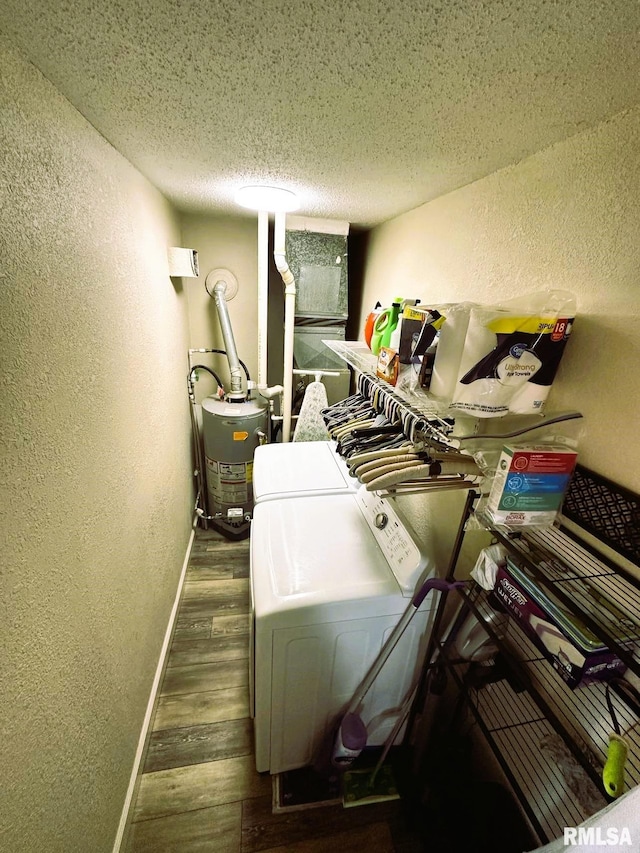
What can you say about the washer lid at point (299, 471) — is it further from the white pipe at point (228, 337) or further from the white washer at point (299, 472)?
the white pipe at point (228, 337)

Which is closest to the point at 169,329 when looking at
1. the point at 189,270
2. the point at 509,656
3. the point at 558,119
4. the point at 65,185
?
the point at 189,270

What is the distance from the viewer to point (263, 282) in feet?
7.64

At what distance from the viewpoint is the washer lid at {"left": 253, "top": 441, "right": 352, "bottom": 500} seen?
5.69 ft

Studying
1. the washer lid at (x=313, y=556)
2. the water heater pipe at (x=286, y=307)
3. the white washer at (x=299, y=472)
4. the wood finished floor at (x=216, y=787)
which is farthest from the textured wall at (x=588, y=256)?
the wood finished floor at (x=216, y=787)

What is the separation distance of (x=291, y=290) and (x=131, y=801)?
8.20 feet

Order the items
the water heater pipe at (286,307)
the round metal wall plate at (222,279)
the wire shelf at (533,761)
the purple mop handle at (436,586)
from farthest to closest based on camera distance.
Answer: the round metal wall plate at (222,279)
the water heater pipe at (286,307)
the purple mop handle at (436,586)
the wire shelf at (533,761)

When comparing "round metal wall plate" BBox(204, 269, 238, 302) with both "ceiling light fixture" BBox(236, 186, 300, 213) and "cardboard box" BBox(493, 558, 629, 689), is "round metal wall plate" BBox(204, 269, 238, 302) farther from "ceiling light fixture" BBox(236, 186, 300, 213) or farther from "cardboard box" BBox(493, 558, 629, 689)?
"cardboard box" BBox(493, 558, 629, 689)

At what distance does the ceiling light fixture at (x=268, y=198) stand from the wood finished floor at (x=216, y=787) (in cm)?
231

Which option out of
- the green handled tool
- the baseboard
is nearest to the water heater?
the baseboard

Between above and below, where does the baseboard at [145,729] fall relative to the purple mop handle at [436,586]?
below

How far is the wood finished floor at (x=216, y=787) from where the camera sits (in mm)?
1261

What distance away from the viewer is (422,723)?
1387mm

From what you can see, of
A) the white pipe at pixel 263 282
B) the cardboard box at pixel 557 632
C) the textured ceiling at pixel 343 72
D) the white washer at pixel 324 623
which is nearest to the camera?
the textured ceiling at pixel 343 72

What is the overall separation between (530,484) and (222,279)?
8.15ft
